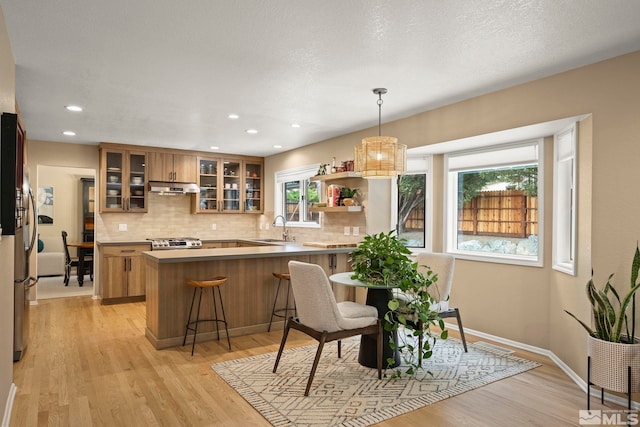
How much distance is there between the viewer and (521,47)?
2.82 meters

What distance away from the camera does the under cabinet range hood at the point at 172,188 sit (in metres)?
6.67

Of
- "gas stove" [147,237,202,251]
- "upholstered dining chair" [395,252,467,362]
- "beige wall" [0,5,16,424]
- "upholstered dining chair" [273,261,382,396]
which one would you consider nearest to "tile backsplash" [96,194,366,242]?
"gas stove" [147,237,202,251]

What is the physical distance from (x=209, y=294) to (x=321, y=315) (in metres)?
1.80

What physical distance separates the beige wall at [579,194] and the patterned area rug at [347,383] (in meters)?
0.44

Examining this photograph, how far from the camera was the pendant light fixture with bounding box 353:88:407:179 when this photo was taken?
3604 mm

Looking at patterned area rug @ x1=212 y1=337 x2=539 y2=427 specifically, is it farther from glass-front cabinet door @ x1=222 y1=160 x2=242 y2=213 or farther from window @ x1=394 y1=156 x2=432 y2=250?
glass-front cabinet door @ x1=222 y1=160 x2=242 y2=213

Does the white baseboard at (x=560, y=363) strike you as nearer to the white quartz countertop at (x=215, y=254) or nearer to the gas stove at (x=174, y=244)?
the white quartz countertop at (x=215, y=254)

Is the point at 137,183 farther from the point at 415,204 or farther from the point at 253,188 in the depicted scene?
the point at 415,204

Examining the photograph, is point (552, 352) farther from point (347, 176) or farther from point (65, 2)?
point (65, 2)

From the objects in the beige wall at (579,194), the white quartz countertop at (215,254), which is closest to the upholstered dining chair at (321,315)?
the white quartz countertop at (215,254)

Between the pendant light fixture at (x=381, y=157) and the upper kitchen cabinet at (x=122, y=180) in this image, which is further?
the upper kitchen cabinet at (x=122, y=180)

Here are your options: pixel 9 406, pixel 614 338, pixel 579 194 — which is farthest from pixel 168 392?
pixel 579 194

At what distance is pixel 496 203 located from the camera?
4.50m

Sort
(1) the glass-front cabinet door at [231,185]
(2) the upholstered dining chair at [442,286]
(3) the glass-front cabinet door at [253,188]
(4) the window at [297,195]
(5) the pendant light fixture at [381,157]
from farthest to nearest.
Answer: (3) the glass-front cabinet door at [253,188]
(1) the glass-front cabinet door at [231,185]
(4) the window at [297,195]
(2) the upholstered dining chair at [442,286]
(5) the pendant light fixture at [381,157]
